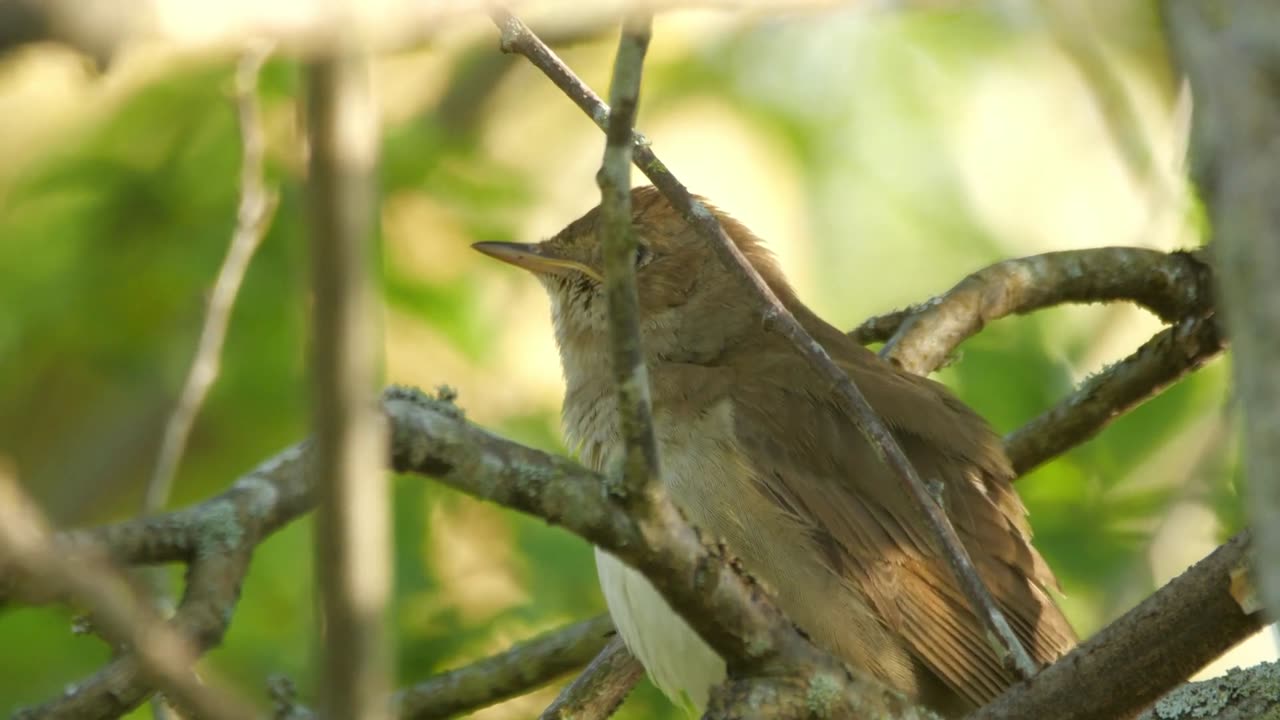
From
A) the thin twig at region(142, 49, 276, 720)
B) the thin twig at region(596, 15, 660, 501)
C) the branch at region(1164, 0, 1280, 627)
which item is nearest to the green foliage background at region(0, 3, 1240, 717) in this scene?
A: the thin twig at region(142, 49, 276, 720)

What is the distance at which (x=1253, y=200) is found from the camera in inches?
76.4

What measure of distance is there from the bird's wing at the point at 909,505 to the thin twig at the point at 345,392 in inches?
124

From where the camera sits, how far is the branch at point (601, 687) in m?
4.65

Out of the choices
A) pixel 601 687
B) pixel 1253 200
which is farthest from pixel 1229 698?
pixel 1253 200

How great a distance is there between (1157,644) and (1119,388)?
2.02 meters

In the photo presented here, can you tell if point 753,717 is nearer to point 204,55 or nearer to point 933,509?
point 933,509

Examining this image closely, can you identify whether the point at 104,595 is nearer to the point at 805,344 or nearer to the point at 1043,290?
the point at 805,344

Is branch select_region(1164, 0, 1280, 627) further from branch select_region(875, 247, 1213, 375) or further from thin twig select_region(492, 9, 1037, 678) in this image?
branch select_region(875, 247, 1213, 375)

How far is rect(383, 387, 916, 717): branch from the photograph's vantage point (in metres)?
2.81

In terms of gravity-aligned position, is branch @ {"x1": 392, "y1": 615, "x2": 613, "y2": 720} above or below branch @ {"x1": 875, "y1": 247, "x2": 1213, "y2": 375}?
below

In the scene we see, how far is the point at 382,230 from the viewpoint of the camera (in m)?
6.91

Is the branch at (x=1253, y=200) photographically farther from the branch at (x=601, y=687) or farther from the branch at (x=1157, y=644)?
the branch at (x=601, y=687)

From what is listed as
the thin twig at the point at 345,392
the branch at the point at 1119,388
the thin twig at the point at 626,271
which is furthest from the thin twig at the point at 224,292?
the thin twig at the point at 345,392

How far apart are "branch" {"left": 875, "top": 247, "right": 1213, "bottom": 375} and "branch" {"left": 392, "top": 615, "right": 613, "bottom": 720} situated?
1438 mm
